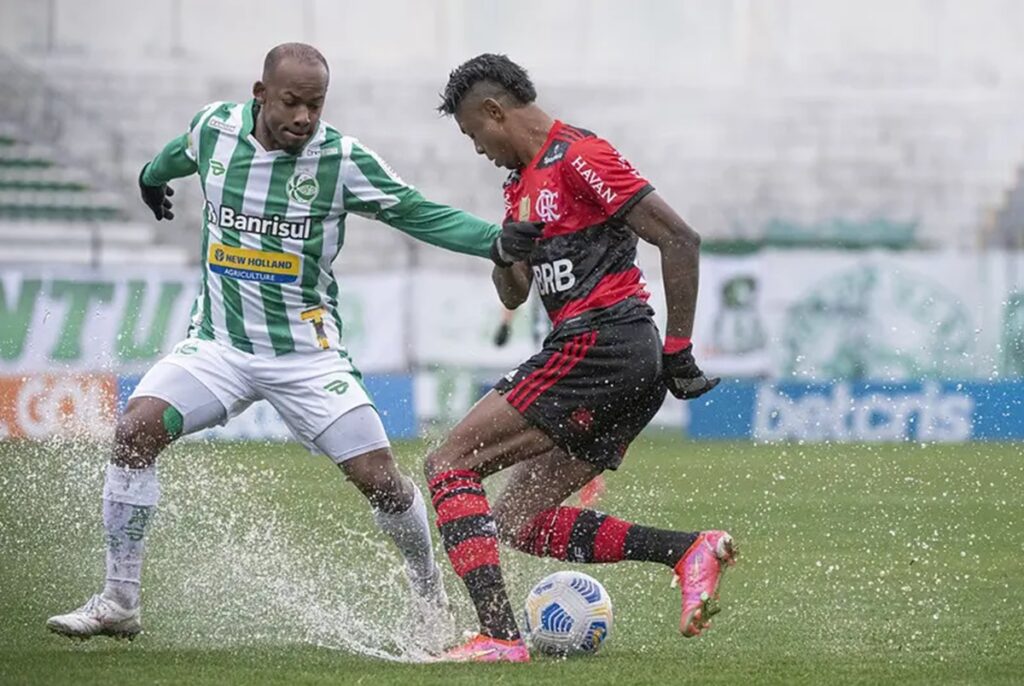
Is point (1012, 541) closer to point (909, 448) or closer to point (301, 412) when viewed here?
point (301, 412)

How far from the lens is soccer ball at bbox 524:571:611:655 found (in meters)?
6.17

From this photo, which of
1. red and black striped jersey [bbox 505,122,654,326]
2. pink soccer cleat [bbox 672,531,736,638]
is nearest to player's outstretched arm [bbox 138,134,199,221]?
red and black striped jersey [bbox 505,122,654,326]

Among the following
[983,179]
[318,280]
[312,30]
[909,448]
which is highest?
[312,30]

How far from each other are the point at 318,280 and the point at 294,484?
6242mm

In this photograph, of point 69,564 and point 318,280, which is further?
point 69,564

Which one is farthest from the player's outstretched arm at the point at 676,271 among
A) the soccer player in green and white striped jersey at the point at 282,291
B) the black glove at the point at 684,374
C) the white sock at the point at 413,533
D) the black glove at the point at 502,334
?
the black glove at the point at 502,334

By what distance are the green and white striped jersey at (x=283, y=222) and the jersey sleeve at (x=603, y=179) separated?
460mm

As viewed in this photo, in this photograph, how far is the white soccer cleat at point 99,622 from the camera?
20.0ft

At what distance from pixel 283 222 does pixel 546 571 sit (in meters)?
2.18

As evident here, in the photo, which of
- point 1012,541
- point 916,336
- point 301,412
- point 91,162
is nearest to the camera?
point 301,412

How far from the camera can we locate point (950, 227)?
25.3 meters

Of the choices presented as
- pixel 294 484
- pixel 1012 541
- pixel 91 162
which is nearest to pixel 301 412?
pixel 1012 541

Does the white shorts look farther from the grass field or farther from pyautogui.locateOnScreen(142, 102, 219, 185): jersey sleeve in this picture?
the grass field

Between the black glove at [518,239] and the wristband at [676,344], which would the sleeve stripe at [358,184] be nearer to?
the black glove at [518,239]
